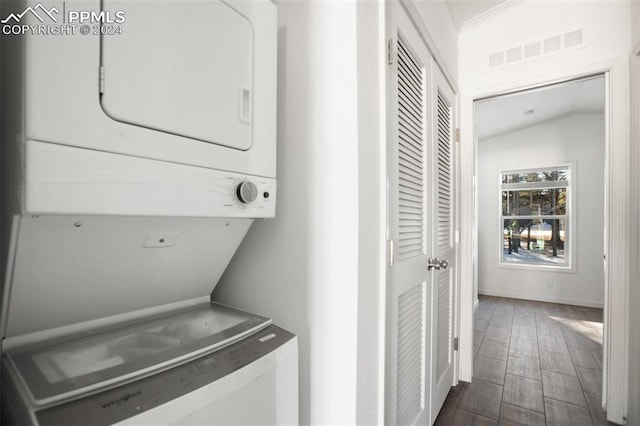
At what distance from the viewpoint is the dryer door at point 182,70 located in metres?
0.61

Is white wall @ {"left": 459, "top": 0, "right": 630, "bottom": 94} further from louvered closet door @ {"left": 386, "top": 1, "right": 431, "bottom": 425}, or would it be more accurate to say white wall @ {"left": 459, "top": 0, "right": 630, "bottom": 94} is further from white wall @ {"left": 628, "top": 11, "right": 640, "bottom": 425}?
louvered closet door @ {"left": 386, "top": 1, "right": 431, "bottom": 425}

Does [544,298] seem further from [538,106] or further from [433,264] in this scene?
[433,264]

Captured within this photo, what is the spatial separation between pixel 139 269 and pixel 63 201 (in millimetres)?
321

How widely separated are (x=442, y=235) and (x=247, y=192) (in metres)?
1.45

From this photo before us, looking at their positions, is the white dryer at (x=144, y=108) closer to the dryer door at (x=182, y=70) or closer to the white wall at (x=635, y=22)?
the dryer door at (x=182, y=70)

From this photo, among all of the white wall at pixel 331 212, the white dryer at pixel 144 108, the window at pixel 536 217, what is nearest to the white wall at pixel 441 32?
the white wall at pixel 331 212

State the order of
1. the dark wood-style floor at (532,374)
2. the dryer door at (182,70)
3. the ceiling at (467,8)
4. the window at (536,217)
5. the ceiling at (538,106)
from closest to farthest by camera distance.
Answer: the dryer door at (182,70), the dark wood-style floor at (532,374), the ceiling at (467,8), the ceiling at (538,106), the window at (536,217)

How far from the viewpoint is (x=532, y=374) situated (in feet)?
7.89

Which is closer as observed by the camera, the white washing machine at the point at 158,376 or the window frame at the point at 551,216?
the white washing machine at the point at 158,376

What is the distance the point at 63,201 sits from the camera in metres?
0.55

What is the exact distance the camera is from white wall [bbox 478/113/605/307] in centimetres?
441

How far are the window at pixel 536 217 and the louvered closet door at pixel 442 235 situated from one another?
380 centimetres

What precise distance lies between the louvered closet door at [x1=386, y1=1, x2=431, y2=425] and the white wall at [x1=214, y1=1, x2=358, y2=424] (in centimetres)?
26

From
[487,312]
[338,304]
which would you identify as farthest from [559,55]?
[487,312]
